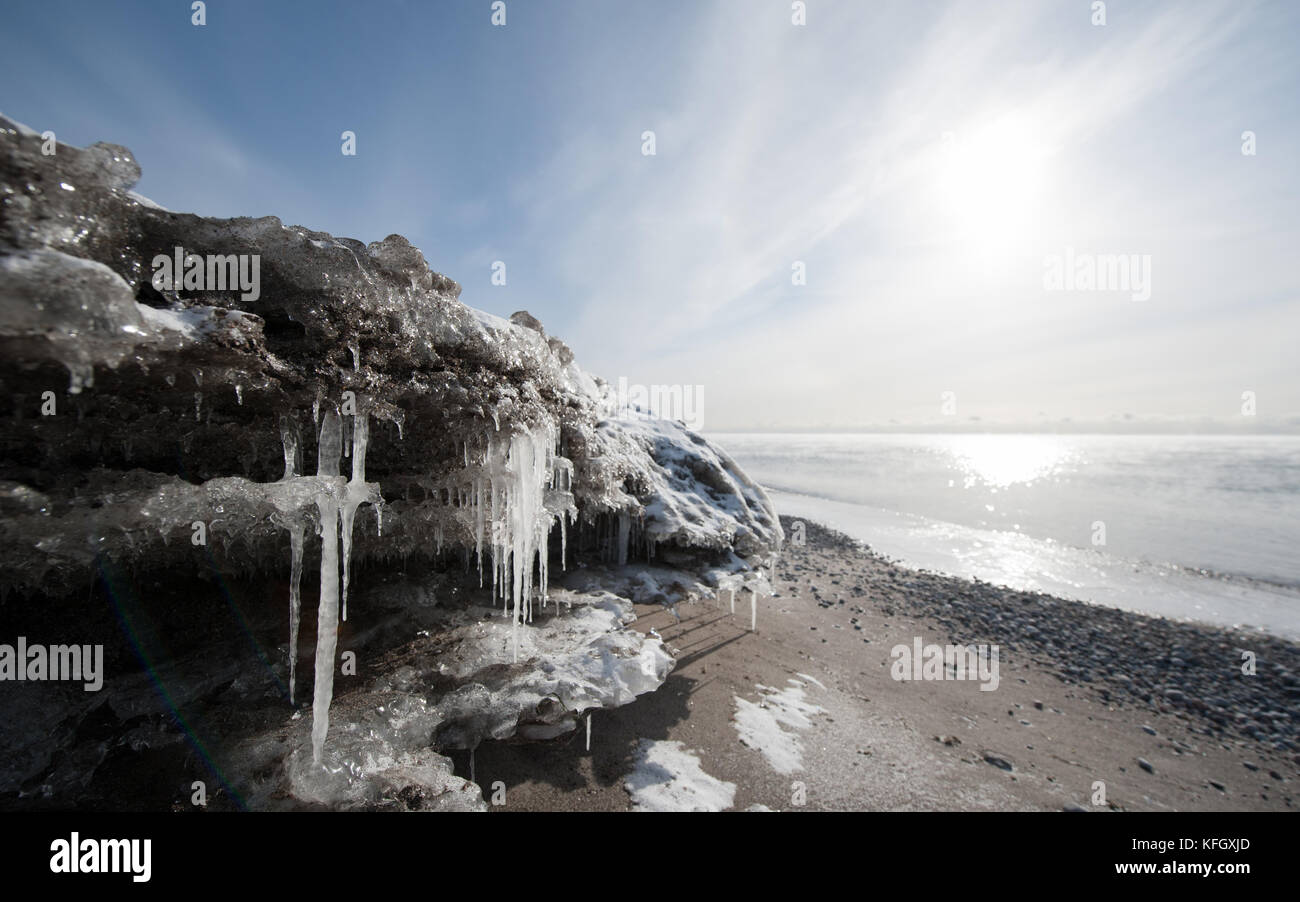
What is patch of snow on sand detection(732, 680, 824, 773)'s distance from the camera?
19.8 feet

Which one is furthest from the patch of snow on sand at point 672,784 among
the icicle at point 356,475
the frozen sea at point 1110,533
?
the frozen sea at point 1110,533

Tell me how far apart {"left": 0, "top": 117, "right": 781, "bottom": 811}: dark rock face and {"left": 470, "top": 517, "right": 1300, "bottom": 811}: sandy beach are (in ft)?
9.91

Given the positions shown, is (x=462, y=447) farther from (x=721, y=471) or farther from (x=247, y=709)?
(x=721, y=471)

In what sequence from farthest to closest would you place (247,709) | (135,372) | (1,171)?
1. (247,709)
2. (135,372)
3. (1,171)

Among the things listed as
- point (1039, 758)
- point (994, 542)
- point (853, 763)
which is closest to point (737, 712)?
point (853, 763)

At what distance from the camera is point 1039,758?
283 inches

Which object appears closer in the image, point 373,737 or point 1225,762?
point 373,737

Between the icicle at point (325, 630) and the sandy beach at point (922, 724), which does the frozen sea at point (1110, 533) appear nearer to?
the sandy beach at point (922, 724)

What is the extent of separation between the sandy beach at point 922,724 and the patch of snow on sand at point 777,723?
3 centimetres

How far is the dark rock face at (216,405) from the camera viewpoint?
108 inches

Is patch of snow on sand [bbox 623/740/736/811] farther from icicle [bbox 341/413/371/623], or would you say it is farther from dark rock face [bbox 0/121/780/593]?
icicle [bbox 341/413/371/623]
